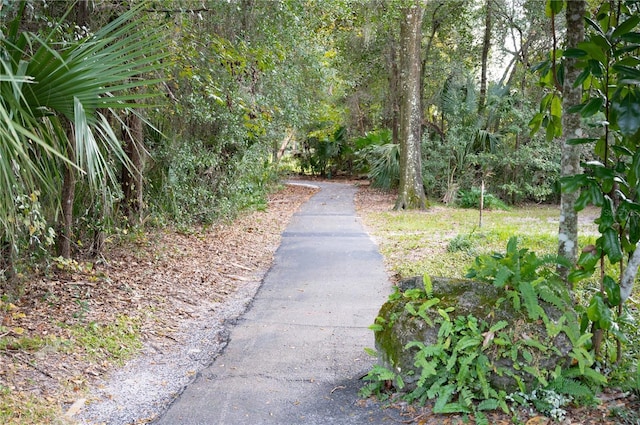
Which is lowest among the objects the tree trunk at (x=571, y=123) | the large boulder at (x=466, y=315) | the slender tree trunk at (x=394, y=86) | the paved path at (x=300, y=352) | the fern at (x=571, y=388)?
the paved path at (x=300, y=352)

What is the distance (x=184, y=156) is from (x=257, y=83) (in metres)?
2.75

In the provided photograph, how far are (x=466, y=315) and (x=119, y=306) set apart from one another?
4.04m

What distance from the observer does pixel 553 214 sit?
49.0 feet

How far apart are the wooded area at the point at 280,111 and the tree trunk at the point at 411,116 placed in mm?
57

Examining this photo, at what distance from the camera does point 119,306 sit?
5918 millimetres

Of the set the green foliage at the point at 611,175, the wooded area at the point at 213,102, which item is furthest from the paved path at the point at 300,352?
the wooded area at the point at 213,102

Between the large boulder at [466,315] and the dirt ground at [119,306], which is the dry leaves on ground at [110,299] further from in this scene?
the large boulder at [466,315]

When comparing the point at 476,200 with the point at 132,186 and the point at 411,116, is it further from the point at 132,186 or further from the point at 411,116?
the point at 132,186

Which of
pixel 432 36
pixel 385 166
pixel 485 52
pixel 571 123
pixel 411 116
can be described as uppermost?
pixel 432 36

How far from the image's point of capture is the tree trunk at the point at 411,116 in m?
14.8

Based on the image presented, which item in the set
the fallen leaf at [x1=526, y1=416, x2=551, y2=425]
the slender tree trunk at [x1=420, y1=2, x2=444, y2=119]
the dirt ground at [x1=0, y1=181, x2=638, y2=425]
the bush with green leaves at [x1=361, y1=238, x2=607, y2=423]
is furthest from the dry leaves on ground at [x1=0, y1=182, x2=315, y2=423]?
the slender tree trunk at [x1=420, y1=2, x2=444, y2=119]

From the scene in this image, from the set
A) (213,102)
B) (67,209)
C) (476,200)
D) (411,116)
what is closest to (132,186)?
(67,209)

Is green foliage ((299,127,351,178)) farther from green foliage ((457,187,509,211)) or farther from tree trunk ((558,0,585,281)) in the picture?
tree trunk ((558,0,585,281))

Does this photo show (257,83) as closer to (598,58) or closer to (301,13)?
(301,13)
